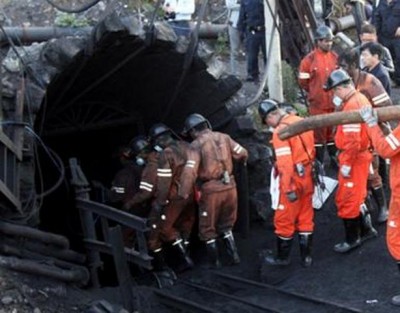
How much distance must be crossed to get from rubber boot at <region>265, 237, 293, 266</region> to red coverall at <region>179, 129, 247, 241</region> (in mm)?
951

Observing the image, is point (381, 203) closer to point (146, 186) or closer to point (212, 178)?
point (212, 178)

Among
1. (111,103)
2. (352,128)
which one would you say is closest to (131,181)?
(111,103)

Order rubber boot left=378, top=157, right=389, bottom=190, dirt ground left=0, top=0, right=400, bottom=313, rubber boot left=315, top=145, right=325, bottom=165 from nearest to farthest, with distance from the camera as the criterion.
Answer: dirt ground left=0, top=0, right=400, bottom=313 < rubber boot left=378, top=157, right=389, bottom=190 < rubber boot left=315, top=145, right=325, bottom=165

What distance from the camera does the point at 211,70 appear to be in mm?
12609

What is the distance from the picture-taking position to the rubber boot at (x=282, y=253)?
10.6m

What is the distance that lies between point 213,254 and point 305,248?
1567 millimetres

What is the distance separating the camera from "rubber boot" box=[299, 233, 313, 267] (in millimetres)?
10555

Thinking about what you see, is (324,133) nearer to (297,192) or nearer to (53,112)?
(297,192)

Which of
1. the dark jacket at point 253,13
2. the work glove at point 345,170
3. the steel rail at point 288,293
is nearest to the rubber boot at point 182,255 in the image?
the steel rail at point 288,293

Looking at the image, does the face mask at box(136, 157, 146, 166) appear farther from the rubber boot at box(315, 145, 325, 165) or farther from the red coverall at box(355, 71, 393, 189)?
the red coverall at box(355, 71, 393, 189)

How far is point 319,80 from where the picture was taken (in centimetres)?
1223

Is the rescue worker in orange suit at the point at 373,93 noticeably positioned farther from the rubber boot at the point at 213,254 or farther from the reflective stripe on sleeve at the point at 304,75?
the rubber boot at the point at 213,254

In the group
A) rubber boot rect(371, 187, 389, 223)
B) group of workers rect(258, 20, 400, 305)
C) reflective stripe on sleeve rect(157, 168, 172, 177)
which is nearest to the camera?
group of workers rect(258, 20, 400, 305)

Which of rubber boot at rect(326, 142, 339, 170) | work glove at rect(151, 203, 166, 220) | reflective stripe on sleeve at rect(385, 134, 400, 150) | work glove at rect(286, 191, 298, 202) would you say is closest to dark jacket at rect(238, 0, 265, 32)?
rubber boot at rect(326, 142, 339, 170)
